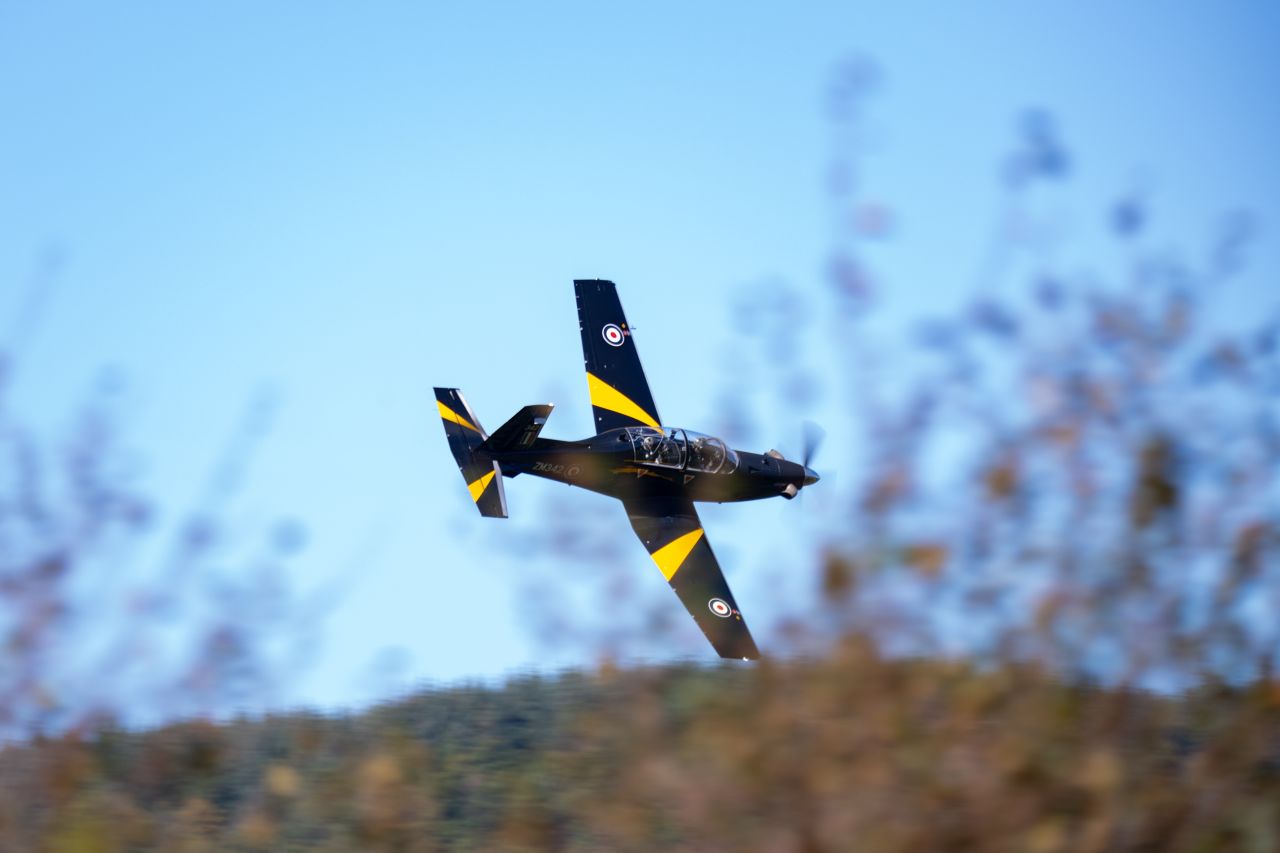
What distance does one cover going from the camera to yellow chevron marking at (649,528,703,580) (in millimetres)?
22933

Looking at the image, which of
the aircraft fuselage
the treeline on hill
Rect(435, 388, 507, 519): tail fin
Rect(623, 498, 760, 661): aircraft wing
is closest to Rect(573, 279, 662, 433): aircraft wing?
the aircraft fuselage

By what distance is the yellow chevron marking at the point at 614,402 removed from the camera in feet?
82.1

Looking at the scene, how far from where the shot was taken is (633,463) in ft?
76.5

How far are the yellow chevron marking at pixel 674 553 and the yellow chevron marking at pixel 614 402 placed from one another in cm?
263

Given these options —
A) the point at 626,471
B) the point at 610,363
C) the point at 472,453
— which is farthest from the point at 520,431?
the point at 610,363

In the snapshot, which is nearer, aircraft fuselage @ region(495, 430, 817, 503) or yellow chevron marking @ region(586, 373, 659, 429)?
aircraft fuselage @ region(495, 430, 817, 503)

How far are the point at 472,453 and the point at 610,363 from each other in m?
3.46

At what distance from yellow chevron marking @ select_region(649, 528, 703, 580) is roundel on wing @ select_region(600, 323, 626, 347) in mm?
4639

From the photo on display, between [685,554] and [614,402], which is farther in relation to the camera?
[614,402]

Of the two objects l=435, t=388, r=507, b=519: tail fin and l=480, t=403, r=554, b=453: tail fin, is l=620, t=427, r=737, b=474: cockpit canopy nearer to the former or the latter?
l=480, t=403, r=554, b=453: tail fin

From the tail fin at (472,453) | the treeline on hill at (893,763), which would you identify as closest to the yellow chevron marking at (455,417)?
the tail fin at (472,453)

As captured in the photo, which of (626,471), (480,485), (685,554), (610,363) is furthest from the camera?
(610,363)

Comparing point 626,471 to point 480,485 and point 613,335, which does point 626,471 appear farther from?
point 613,335

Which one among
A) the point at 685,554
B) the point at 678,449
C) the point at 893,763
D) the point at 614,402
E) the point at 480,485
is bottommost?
the point at 893,763
